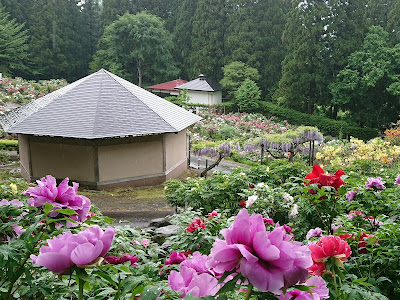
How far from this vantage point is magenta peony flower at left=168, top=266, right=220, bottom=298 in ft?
3.37

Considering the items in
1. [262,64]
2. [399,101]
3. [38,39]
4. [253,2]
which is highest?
[253,2]

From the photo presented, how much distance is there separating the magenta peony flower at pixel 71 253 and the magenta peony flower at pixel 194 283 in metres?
0.23

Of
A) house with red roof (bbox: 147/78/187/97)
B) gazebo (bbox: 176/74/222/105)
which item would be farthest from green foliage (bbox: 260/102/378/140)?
house with red roof (bbox: 147/78/187/97)

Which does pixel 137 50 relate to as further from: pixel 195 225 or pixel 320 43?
pixel 195 225

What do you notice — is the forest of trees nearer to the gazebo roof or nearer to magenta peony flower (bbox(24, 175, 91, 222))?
the gazebo roof

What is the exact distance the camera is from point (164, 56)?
33.2 metres

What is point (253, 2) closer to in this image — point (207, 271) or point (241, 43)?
point (241, 43)

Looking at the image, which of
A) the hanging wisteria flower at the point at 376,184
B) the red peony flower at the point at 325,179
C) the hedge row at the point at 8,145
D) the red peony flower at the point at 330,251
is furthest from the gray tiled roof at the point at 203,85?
the red peony flower at the point at 330,251

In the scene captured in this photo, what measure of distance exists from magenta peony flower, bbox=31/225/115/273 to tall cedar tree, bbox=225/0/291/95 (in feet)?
94.9

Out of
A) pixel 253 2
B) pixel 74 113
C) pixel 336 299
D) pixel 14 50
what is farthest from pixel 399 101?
pixel 14 50

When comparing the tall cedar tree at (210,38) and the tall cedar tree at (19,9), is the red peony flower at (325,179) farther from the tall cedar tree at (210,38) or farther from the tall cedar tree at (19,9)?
the tall cedar tree at (19,9)

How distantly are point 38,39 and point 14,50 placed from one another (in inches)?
107

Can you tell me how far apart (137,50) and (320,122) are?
16.2 metres

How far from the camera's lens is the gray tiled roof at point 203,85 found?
28.6m
